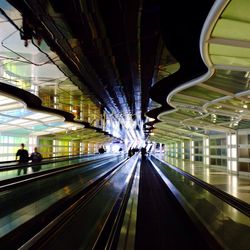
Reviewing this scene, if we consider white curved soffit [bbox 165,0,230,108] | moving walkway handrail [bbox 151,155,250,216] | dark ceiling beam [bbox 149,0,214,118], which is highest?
dark ceiling beam [bbox 149,0,214,118]

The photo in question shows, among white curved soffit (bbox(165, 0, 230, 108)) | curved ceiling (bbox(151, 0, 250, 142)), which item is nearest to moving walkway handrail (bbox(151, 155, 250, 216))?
curved ceiling (bbox(151, 0, 250, 142))

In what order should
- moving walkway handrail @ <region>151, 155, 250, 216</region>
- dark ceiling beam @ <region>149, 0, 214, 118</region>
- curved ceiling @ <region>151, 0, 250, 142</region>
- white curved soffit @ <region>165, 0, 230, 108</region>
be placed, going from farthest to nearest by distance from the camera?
moving walkway handrail @ <region>151, 155, 250, 216</region>, dark ceiling beam @ <region>149, 0, 214, 118</region>, curved ceiling @ <region>151, 0, 250, 142</region>, white curved soffit @ <region>165, 0, 230, 108</region>

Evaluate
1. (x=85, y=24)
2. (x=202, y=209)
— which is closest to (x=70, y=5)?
(x=85, y=24)

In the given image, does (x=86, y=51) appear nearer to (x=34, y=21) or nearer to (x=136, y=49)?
(x=136, y=49)

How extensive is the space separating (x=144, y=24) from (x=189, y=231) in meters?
4.61

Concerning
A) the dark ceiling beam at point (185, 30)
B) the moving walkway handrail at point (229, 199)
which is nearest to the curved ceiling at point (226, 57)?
the dark ceiling beam at point (185, 30)

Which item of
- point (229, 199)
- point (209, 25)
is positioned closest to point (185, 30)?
point (209, 25)

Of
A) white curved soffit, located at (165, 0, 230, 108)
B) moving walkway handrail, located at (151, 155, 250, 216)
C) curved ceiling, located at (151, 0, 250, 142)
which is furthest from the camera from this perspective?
moving walkway handrail, located at (151, 155, 250, 216)

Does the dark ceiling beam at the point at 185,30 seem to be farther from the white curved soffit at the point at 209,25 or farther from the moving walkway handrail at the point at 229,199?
the moving walkway handrail at the point at 229,199

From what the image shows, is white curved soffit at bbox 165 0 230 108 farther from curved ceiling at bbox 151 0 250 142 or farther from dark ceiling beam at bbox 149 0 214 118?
dark ceiling beam at bbox 149 0 214 118

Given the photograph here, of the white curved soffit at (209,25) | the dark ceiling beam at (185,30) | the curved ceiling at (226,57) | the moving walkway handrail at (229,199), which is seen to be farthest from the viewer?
the moving walkway handrail at (229,199)

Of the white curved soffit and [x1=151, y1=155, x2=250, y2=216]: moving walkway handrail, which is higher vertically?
the white curved soffit

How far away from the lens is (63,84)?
15.7 m

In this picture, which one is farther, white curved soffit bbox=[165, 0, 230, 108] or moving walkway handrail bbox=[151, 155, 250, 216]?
moving walkway handrail bbox=[151, 155, 250, 216]
